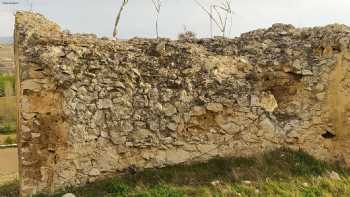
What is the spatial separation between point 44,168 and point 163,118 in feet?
5.18

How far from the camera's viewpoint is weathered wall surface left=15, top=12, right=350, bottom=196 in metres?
5.97

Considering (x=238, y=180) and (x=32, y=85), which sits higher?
(x=32, y=85)

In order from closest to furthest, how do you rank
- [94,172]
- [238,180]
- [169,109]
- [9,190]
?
1. [238,180]
2. [94,172]
3. [169,109]
4. [9,190]

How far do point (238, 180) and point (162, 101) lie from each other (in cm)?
136

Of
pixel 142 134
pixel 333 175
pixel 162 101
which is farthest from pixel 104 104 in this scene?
pixel 333 175

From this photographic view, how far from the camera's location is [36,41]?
6.03 m

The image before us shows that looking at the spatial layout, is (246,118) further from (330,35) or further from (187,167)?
(330,35)

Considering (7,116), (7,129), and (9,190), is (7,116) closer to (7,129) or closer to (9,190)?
(7,129)

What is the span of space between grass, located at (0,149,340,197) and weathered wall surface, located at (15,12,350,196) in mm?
151

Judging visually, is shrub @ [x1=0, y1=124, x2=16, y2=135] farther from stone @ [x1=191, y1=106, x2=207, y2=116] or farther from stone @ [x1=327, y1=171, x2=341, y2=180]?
stone @ [x1=327, y1=171, x2=341, y2=180]

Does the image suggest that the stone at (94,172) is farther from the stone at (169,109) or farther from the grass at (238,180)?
the stone at (169,109)

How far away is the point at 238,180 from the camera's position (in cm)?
572

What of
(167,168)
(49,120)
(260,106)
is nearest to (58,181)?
(49,120)

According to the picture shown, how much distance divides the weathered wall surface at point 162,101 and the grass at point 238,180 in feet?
0.50
